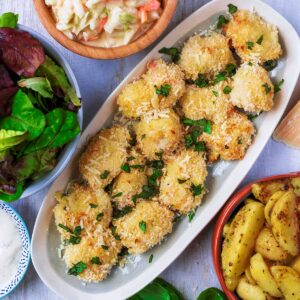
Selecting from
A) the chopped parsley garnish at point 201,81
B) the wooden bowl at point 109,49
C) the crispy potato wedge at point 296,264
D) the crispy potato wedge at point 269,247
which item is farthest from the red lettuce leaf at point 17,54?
the crispy potato wedge at point 296,264

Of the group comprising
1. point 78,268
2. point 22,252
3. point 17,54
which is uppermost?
point 17,54

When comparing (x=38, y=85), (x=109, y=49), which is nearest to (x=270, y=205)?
(x=109, y=49)

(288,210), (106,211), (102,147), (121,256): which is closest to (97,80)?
(102,147)

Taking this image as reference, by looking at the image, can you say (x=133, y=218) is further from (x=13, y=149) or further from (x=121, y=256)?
(x=13, y=149)

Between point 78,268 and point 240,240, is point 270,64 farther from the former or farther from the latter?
point 78,268

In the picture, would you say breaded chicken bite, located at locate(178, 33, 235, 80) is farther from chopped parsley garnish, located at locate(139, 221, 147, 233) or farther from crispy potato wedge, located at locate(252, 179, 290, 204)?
chopped parsley garnish, located at locate(139, 221, 147, 233)

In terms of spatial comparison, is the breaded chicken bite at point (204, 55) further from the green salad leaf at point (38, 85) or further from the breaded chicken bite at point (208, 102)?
the green salad leaf at point (38, 85)
